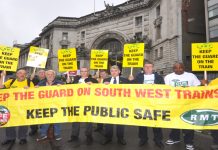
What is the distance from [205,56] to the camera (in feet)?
26.8

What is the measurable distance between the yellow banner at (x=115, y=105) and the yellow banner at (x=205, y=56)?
46.9 inches

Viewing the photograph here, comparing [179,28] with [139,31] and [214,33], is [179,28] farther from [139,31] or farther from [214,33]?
[139,31]

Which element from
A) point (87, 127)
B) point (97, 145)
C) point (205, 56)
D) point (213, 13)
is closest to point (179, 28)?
point (213, 13)

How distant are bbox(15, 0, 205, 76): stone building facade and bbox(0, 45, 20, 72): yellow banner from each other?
2724 centimetres

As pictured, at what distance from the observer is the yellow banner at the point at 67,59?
32.2 feet

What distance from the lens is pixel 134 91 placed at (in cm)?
748

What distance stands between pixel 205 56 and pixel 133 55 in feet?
6.91

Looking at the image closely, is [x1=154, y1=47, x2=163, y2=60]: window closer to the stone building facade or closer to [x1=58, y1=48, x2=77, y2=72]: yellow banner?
the stone building facade

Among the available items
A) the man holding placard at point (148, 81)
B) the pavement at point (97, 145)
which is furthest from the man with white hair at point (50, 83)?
the man holding placard at point (148, 81)

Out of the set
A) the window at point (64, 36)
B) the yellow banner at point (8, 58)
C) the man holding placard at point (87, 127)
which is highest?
the window at point (64, 36)

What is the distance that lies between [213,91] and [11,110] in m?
5.00

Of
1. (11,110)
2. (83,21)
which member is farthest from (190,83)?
(83,21)

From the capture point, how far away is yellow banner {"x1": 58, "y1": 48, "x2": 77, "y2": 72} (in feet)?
32.2

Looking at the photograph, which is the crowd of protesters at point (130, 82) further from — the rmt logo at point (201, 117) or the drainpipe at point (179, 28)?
the drainpipe at point (179, 28)
